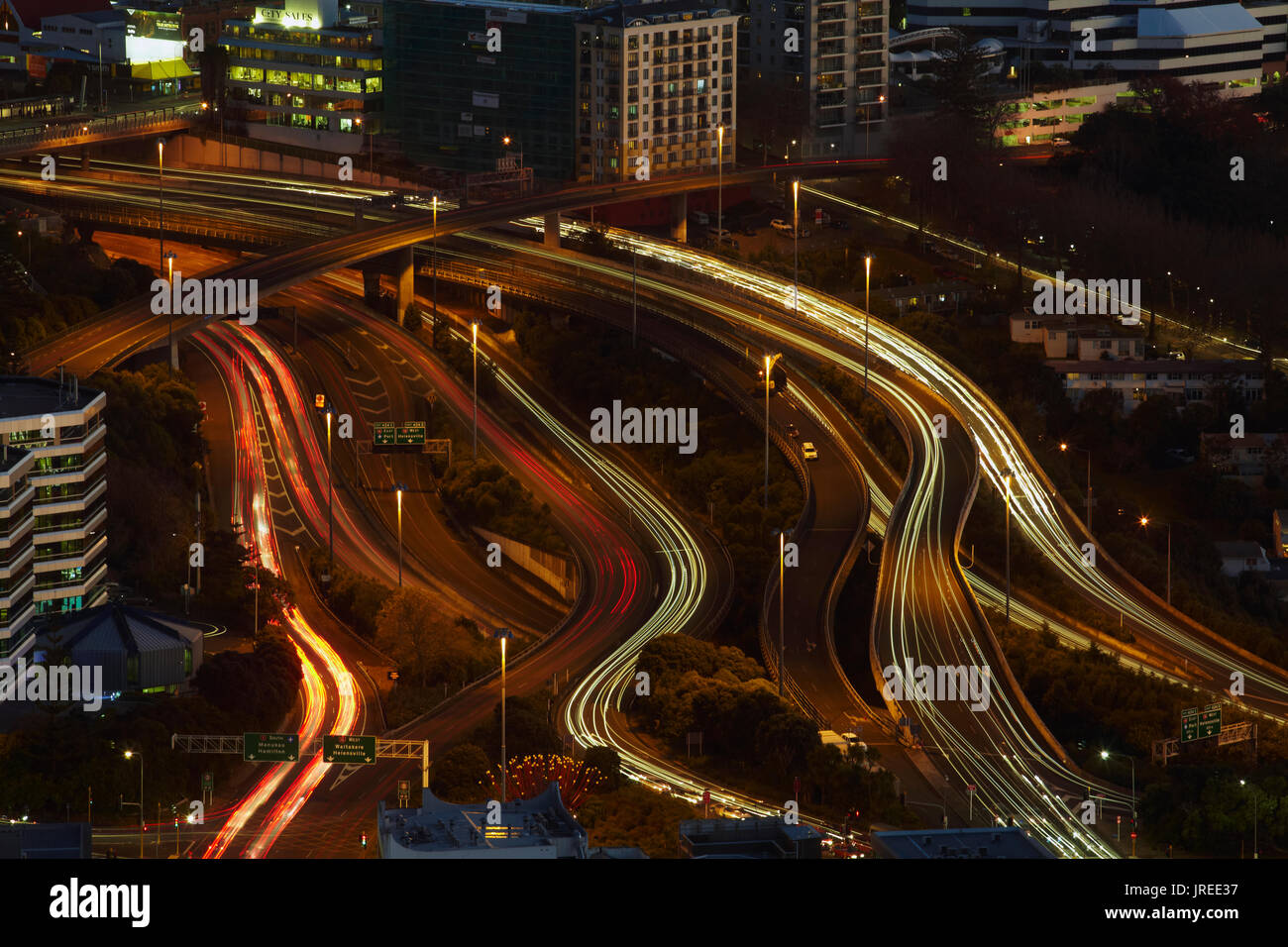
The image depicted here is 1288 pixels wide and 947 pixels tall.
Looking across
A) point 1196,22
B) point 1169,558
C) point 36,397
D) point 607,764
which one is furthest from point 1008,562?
point 1196,22

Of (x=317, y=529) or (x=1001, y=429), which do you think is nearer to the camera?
(x=317, y=529)

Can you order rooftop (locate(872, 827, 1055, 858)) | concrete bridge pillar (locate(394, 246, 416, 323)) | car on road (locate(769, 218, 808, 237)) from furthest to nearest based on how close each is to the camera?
car on road (locate(769, 218, 808, 237)) < concrete bridge pillar (locate(394, 246, 416, 323)) < rooftop (locate(872, 827, 1055, 858))

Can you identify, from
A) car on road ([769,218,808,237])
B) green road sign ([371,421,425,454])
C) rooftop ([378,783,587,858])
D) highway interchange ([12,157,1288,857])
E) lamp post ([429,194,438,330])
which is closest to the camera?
rooftop ([378,783,587,858])

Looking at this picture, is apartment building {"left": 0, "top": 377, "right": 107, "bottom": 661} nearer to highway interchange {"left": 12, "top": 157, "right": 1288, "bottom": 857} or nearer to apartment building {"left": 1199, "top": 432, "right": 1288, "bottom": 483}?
highway interchange {"left": 12, "top": 157, "right": 1288, "bottom": 857}

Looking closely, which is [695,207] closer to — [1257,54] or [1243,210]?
[1243,210]

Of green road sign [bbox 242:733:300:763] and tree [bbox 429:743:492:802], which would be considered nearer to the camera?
green road sign [bbox 242:733:300:763]

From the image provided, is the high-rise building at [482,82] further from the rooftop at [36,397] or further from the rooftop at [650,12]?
the rooftop at [36,397]

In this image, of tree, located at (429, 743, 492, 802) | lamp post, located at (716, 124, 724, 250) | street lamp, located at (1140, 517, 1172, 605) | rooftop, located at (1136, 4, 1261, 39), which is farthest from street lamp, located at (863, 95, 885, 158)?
tree, located at (429, 743, 492, 802)

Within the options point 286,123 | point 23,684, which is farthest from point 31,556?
point 286,123
